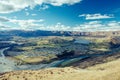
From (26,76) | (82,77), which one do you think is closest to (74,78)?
(82,77)

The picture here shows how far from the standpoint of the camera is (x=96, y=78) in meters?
63.8

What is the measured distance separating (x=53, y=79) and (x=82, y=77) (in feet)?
29.4

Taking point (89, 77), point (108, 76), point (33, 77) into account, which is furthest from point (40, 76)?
point (108, 76)

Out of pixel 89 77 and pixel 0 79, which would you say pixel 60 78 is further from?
pixel 0 79

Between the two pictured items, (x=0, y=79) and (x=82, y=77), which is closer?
(x=82, y=77)

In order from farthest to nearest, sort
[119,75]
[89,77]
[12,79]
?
1. [12,79]
2. [89,77]
3. [119,75]

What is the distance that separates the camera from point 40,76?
77312mm

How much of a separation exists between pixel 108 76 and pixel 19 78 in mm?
31154

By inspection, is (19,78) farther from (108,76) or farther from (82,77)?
(108,76)

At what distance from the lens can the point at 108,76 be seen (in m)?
62.3

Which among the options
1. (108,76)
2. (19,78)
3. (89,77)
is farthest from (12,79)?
(108,76)

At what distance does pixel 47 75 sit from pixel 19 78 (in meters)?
9.51

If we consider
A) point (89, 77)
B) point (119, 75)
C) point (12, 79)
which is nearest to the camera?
point (119, 75)

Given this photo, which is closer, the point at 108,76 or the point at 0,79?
the point at 108,76
